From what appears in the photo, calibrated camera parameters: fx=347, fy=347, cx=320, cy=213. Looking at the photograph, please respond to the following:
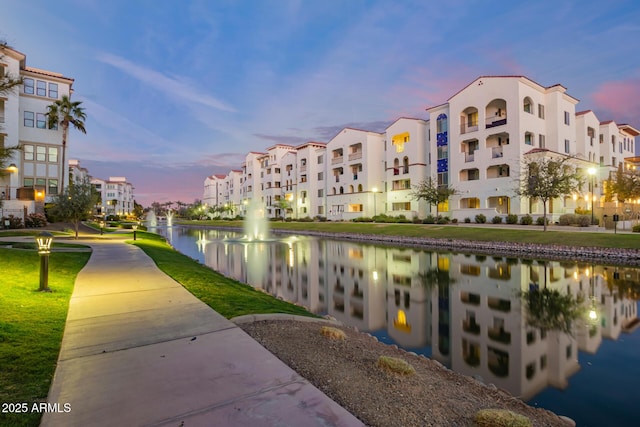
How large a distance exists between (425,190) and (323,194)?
2825cm

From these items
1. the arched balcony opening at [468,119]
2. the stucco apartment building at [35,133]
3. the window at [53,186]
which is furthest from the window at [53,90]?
the arched balcony opening at [468,119]

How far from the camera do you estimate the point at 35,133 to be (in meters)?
40.5

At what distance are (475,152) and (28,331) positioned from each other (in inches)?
1791

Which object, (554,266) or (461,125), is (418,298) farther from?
(461,125)

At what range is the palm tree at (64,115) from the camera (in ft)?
132

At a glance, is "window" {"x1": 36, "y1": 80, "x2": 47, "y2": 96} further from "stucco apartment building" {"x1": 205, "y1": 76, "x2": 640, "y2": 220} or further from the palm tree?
"stucco apartment building" {"x1": 205, "y1": 76, "x2": 640, "y2": 220}

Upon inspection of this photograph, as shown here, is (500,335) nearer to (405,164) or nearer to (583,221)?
(583,221)

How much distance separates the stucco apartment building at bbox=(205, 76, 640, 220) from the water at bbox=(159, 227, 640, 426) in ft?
72.2

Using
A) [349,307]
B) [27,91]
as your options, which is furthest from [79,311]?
[27,91]

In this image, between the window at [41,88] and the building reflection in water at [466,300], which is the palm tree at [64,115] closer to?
the window at [41,88]

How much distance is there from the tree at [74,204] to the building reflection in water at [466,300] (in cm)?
1035

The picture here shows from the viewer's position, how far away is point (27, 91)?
1578 inches

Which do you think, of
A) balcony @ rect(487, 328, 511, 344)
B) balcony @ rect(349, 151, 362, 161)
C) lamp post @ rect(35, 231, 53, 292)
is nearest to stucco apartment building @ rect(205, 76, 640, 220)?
balcony @ rect(349, 151, 362, 161)

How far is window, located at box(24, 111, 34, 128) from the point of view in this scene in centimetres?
4006
